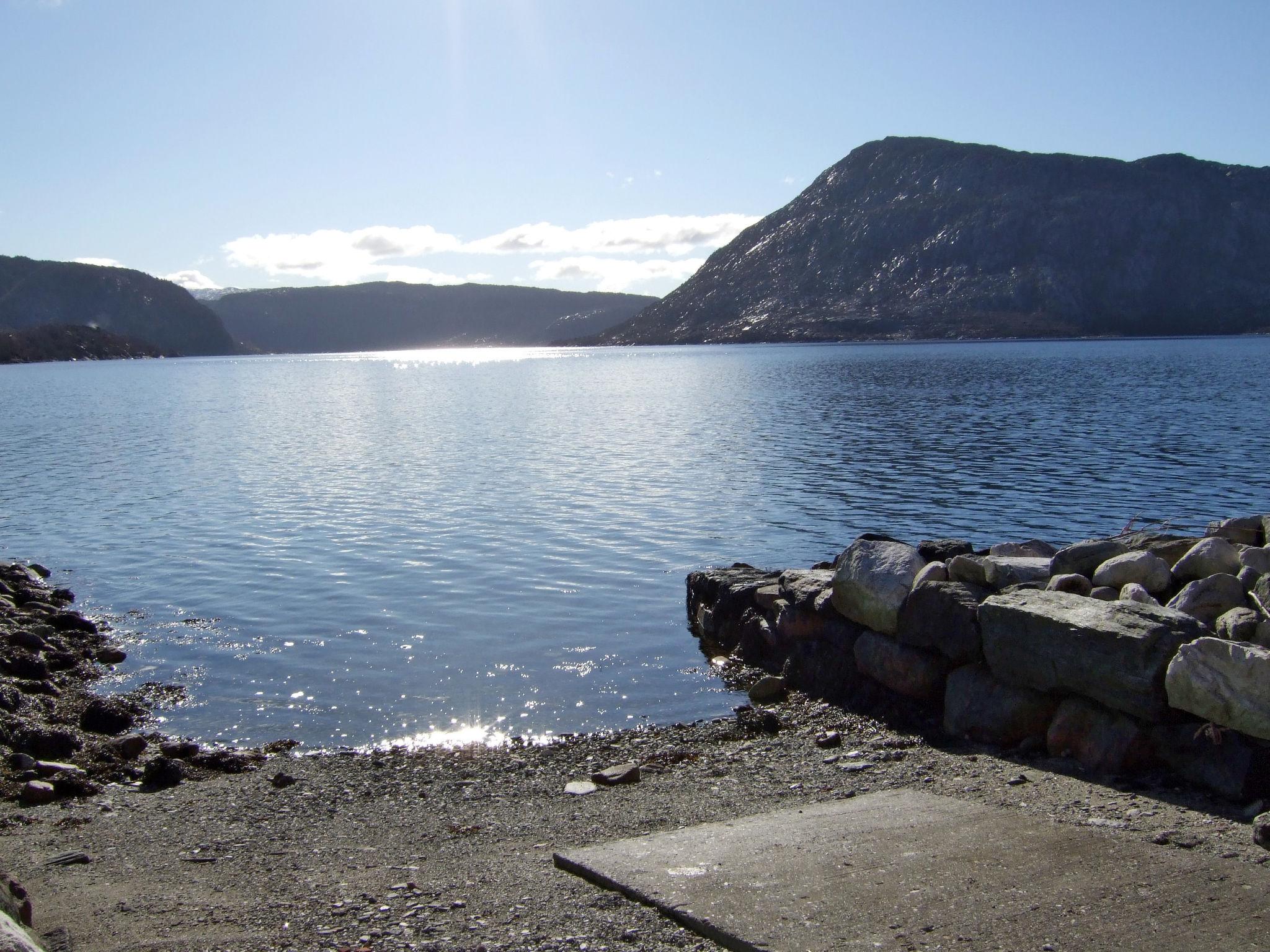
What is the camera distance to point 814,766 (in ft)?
32.8

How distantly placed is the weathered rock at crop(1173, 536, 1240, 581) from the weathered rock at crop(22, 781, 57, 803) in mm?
10889

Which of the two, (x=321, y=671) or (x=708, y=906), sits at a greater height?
(x=708, y=906)

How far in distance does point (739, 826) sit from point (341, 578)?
13633 millimetres

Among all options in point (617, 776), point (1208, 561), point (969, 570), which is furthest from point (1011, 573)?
point (617, 776)

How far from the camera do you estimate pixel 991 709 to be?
1020 centimetres

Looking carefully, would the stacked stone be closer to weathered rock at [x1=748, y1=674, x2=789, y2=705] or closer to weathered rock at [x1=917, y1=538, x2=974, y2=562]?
weathered rock at [x1=917, y1=538, x2=974, y2=562]

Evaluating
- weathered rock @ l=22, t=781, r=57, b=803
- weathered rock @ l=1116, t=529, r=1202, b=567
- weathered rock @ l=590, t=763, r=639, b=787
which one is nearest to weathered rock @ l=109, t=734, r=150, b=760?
weathered rock @ l=22, t=781, r=57, b=803

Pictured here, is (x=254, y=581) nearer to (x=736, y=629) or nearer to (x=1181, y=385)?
(x=736, y=629)

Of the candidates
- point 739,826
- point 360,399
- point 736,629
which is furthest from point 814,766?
point 360,399

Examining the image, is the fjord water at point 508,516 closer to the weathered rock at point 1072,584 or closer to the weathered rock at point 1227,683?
the weathered rock at point 1072,584

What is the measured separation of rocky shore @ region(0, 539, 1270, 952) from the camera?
659 centimetres

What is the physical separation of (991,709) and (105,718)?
9465 millimetres

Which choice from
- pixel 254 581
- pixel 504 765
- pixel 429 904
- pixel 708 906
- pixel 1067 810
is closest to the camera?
pixel 708 906

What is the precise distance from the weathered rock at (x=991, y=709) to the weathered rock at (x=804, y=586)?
2.75m
